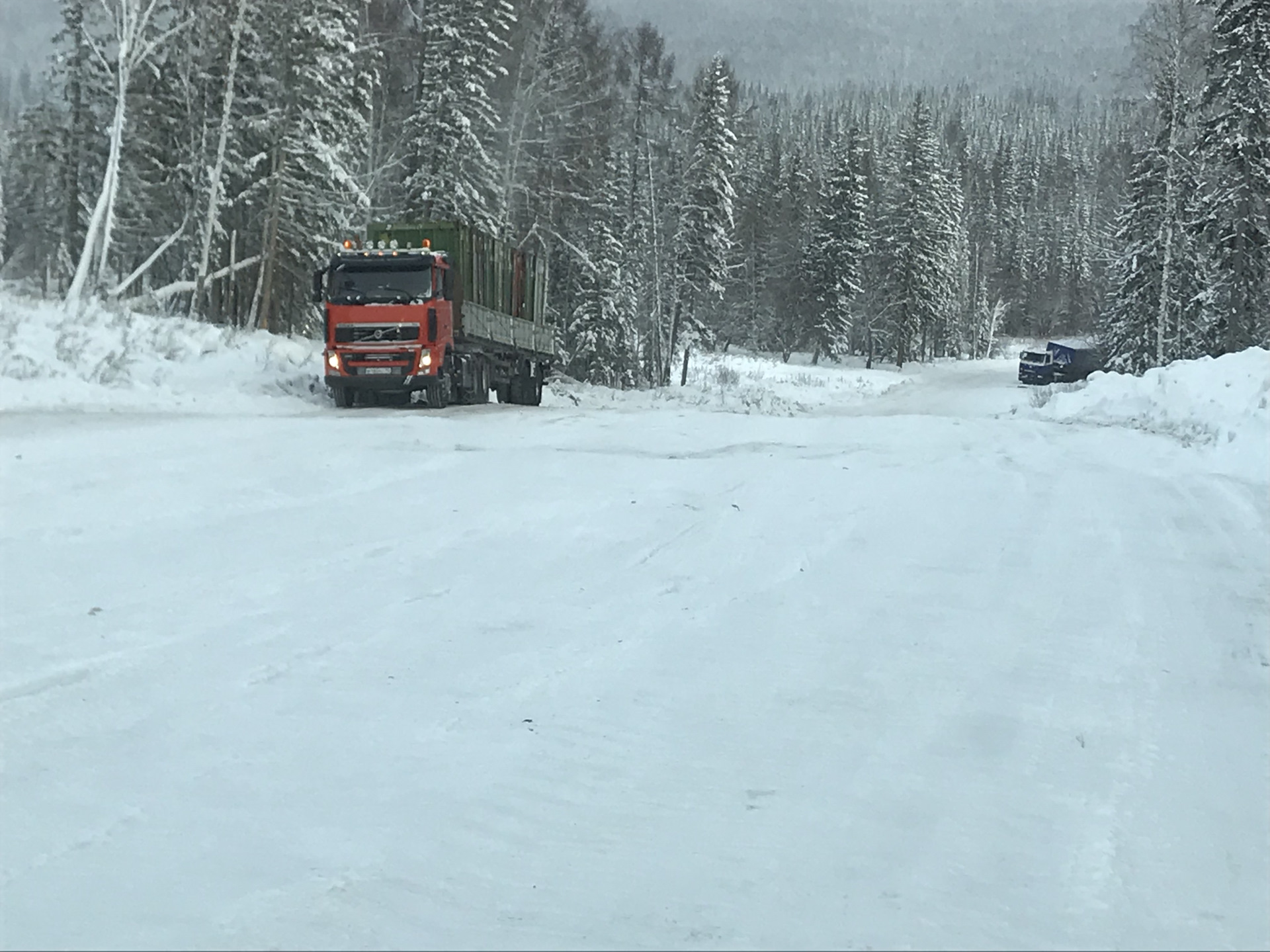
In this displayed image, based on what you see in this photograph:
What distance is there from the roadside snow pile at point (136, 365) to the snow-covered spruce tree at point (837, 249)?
165 feet

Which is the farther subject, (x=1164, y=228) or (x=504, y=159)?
(x=1164, y=228)

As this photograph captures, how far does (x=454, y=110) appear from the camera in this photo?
29.5 metres

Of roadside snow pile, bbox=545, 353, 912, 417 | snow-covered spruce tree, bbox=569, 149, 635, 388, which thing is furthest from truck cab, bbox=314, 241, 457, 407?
snow-covered spruce tree, bbox=569, 149, 635, 388

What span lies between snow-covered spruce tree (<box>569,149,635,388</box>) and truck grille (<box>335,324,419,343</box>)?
20127mm

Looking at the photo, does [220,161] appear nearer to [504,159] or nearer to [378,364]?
[504,159]

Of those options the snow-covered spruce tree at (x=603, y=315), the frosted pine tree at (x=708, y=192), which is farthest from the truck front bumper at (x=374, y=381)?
the frosted pine tree at (x=708, y=192)

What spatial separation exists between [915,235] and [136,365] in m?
57.8

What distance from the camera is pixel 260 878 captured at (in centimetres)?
300

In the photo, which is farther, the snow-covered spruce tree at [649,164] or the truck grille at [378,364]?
the snow-covered spruce tree at [649,164]

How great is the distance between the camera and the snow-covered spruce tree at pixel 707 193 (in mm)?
43750

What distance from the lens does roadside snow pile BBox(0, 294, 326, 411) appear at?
47.9 feet

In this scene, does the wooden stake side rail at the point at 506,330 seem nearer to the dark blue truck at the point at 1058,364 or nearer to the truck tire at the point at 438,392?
the truck tire at the point at 438,392

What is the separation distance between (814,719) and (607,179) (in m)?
38.7

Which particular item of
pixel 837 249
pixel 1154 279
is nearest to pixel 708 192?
pixel 1154 279
